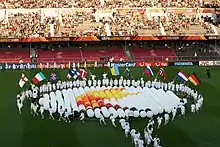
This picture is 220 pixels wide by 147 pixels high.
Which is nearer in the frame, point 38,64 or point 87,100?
point 87,100

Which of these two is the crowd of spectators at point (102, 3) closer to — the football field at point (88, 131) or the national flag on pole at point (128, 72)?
the national flag on pole at point (128, 72)

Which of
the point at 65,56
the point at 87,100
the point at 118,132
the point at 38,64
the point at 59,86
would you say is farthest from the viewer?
the point at 65,56

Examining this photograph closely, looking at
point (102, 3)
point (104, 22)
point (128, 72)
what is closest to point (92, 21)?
point (104, 22)

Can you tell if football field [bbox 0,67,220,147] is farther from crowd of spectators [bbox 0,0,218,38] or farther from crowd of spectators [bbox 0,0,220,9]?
crowd of spectators [bbox 0,0,220,9]

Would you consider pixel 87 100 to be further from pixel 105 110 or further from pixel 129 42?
pixel 129 42

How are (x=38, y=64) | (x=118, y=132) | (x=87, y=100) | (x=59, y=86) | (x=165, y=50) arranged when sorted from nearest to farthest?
1. (x=118, y=132)
2. (x=87, y=100)
3. (x=59, y=86)
4. (x=38, y=64)
5. (x=165, y=50)

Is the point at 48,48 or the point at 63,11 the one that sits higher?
the point at 63,11

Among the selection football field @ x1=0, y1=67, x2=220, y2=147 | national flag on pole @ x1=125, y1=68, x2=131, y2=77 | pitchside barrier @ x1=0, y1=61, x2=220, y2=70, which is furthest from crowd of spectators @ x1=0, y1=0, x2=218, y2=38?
football field @ x1=0, y1=67, x2=220, y2=147

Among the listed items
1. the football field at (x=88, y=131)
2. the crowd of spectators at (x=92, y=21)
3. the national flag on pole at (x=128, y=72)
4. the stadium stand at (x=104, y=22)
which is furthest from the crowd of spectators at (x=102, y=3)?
the football field at (x=88, y=131)

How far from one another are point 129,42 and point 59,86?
17.4 meters

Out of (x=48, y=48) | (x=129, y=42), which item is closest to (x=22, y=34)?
(x=48, y=48)

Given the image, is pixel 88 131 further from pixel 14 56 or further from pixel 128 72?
pixel 14 56

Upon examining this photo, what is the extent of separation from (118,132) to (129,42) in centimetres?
2392

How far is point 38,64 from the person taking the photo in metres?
45.7
